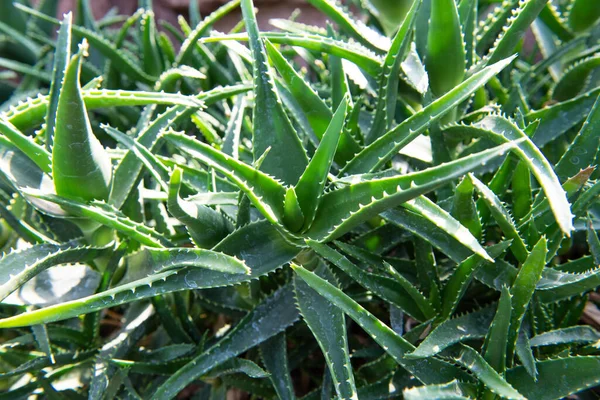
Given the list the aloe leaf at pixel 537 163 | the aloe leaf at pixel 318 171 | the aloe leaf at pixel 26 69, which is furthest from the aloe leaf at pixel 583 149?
the aloe leaf at pixel 26 69

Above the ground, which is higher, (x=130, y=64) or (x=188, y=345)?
(x=130, y=64)

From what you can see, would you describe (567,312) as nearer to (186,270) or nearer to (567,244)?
(567,244)

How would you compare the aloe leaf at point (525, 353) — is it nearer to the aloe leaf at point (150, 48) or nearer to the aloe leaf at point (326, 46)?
the aloe leaf at point (326, 46)

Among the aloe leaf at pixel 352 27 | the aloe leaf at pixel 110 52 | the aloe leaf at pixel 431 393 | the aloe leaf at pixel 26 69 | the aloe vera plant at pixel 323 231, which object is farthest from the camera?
the aloe leaf at pixel 26 69

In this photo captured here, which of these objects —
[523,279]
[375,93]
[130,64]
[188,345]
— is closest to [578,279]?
[523,279]

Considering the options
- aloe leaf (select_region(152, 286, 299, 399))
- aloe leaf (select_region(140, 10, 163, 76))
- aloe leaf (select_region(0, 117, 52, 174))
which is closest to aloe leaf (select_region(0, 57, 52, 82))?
aloe leaf (select_region(140, 10, 163, 76))

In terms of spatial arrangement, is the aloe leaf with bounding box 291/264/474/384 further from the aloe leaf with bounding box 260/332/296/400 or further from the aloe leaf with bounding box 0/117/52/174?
the aloe leaf with bounding box 0/117/52/174
